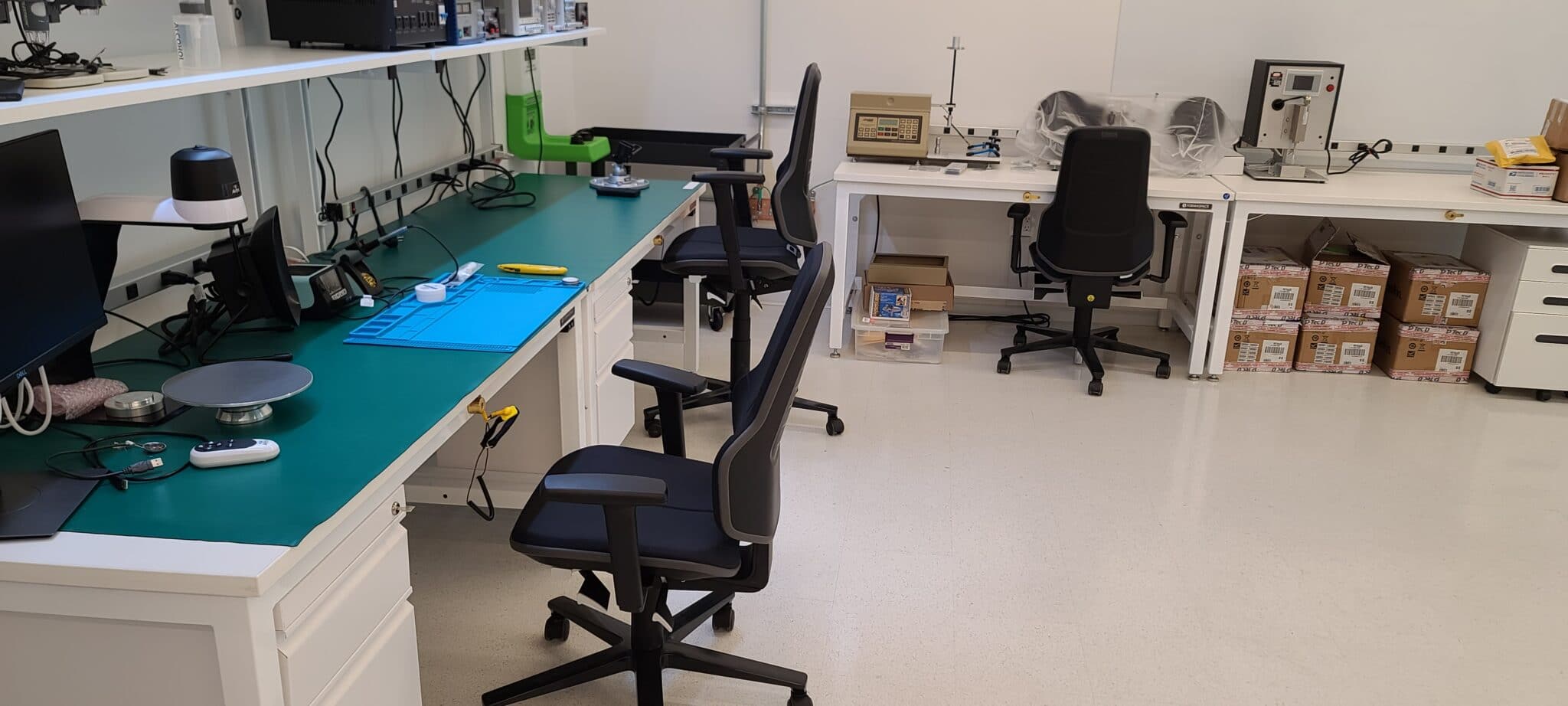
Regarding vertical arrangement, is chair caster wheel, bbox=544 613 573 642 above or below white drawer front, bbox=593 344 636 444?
below

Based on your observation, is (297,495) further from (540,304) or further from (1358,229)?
(1358,229)

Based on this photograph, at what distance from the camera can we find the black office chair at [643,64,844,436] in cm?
332

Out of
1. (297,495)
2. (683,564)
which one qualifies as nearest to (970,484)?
(683,564)

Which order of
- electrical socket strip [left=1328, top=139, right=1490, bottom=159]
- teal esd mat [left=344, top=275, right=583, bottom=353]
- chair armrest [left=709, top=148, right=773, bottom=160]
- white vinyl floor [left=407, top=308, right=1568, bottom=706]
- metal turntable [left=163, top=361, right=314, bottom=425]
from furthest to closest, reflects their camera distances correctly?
electrical socket strip [left=1328, top=139, right=1490, bottom=159] < chair armrest [left=709, top=148, right=773, bottom=160] < white vinyl floor [left=407, top=308, right=1568, bottom=706] < teal esd mat [left=344, top=275, right=583, bottom=353] < metal turntable [left=163, top=361, right=314, bottom=425]

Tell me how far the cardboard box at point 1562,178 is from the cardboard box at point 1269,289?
888 mm

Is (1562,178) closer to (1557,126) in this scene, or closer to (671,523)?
(1557,126)

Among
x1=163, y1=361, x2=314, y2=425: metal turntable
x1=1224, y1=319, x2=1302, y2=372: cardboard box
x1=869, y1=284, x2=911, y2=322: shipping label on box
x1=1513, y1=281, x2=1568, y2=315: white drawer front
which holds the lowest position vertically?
x1=1224, y1=319, x2=1302, y2=372: cardboard box

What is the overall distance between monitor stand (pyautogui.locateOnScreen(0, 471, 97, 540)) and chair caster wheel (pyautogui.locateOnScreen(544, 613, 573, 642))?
1110mm

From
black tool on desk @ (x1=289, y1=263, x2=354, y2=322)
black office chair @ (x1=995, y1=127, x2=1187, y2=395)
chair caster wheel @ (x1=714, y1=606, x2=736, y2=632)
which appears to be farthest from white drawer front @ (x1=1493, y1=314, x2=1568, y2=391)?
black tool on desk @ (x1=289, y1=263, x2=354, y2=322)

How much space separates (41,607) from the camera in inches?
52.7

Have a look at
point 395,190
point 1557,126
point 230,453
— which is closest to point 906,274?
point 395,190

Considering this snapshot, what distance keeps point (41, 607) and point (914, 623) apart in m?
1.76

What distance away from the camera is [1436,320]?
Answer: 425 cm

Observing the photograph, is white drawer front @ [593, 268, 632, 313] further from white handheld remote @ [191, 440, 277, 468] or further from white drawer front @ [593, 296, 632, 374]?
white handheld remote @ [191, 440, 277, 468]
